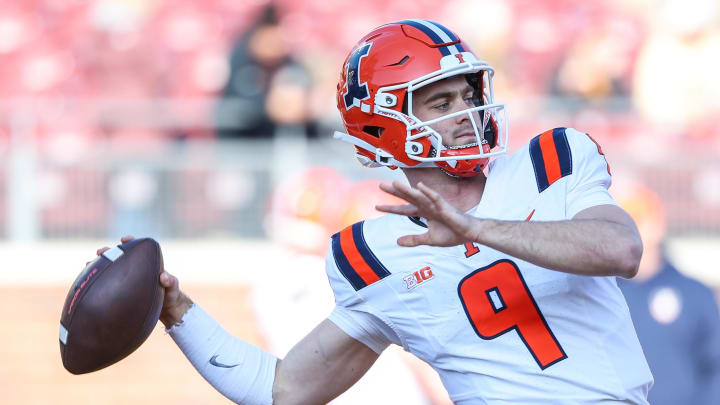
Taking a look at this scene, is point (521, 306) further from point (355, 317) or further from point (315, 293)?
point (315, 293)

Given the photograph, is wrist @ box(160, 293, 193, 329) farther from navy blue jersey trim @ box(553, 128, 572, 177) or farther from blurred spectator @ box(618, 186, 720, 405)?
blurred spectator @ box(618, 186, 720, 405)

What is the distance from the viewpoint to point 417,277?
2.70 metres

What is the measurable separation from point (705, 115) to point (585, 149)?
722cm

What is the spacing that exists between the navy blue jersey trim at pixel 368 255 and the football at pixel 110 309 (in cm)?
54

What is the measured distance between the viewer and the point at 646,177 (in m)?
8.67

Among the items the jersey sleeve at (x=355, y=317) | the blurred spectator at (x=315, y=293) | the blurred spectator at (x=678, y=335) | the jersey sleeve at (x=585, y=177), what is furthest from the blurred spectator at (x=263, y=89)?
the jersey sleeve at (x=585, y=177)

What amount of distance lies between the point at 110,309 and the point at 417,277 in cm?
79

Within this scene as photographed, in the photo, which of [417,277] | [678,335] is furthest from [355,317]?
[678,335]

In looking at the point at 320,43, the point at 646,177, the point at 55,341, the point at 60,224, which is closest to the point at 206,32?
the point at 320,43

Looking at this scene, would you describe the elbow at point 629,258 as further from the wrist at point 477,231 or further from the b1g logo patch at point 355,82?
the b1g logo patch at point 355,82

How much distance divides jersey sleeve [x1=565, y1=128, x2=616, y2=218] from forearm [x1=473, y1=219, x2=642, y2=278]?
21cm

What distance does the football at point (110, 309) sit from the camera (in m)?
2.70

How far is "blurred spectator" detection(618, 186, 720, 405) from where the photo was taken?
4.58 metres

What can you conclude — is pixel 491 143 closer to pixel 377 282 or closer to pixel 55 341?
pixel 377 282
